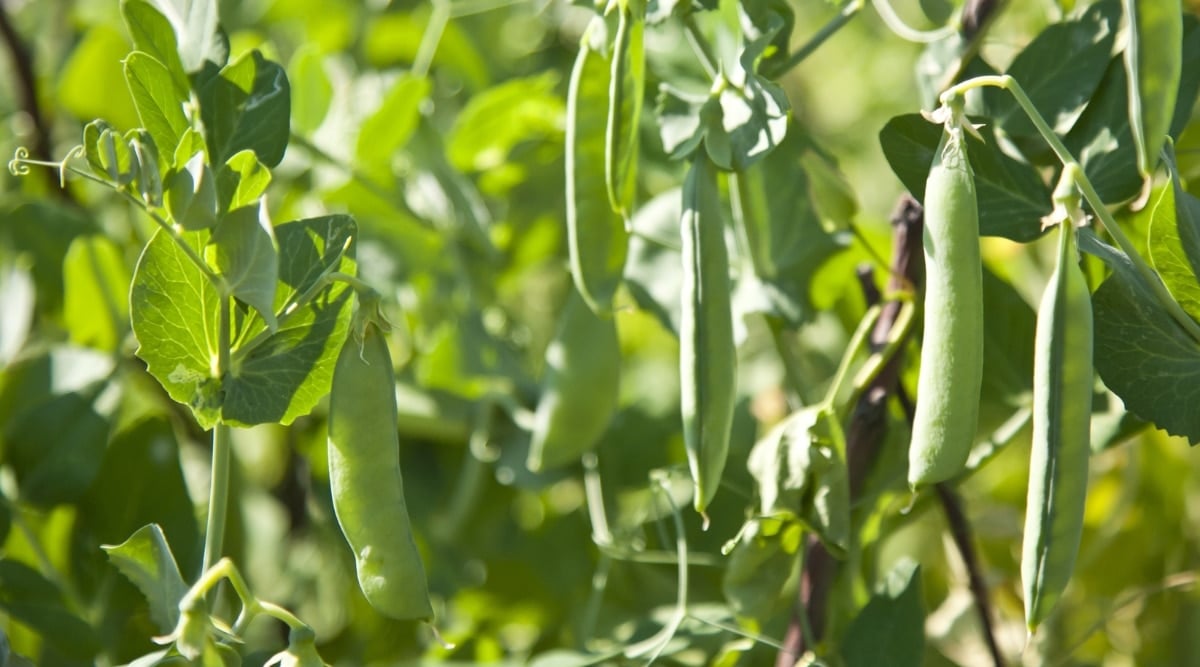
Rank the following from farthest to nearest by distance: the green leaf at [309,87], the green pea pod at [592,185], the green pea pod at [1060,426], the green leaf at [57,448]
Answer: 1. the green leaf at [309,87]
2. the green leaf at [57,448]
3. the green pea pod at [592,185]
4. the green pea pod at [1060,426]

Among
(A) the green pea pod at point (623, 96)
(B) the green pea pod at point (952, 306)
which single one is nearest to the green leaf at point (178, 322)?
(A) the green pea pod at point (623, 96)

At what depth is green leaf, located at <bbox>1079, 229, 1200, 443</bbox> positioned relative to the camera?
0.42 metres

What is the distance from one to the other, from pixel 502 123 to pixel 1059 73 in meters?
0.35

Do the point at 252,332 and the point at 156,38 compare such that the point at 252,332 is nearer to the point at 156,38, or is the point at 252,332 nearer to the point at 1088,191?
the point at 156,38

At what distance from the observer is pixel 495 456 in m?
0.71

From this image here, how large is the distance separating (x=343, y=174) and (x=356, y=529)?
1.16ft

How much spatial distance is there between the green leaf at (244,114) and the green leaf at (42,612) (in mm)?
245

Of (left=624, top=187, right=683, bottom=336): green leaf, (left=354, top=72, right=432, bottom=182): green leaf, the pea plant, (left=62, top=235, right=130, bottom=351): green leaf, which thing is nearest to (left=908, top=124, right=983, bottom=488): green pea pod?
the pea plant

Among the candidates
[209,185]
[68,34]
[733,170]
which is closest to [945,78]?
[733,170]

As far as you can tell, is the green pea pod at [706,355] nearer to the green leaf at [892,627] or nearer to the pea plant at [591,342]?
the pea plant at [591,342]

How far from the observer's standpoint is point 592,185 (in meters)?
0.50

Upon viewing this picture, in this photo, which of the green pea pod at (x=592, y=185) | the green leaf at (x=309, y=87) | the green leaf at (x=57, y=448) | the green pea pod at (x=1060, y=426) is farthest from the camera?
the green leaf at (x=309, y=87)

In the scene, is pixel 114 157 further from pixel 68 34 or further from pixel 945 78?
pixel 68 34

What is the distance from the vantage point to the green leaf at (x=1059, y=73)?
48 centimetres
